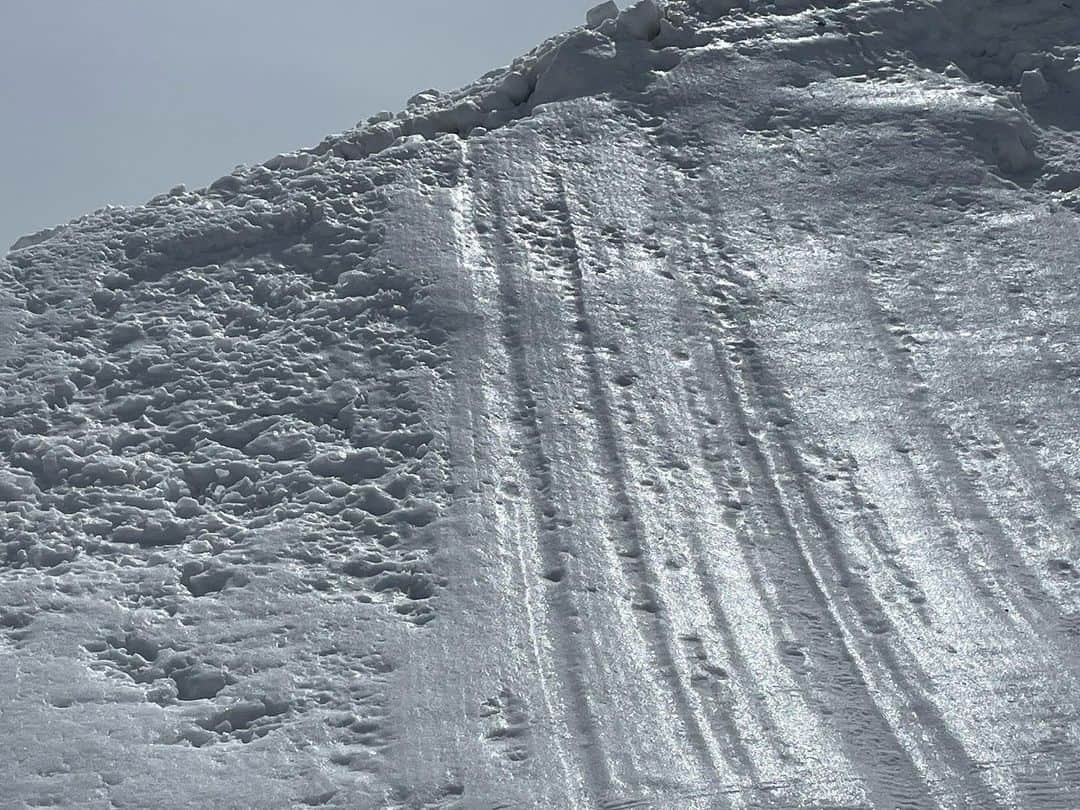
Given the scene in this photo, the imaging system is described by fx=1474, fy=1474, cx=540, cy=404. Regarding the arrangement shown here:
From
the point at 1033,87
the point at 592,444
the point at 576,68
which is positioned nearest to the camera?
the point at 592,444

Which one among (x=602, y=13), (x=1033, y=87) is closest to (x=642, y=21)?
(x=602, y=13)

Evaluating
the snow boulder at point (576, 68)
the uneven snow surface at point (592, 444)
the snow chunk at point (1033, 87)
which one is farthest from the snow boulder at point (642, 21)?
the snow chunk at point (1033, 87)

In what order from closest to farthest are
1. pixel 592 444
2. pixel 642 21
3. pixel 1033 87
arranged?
pixel 592 444
pixel 1033 87
pixel 642 21

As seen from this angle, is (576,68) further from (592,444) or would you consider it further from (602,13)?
(592,444)

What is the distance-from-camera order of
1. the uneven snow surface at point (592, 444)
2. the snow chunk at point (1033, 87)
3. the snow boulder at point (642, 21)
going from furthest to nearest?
the snow boulder at point (642, 21)
the snow chunk at point (1033, 87)
the uneven snow surface at point (592, 444)

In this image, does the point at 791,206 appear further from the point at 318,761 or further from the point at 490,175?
the point at 318,761

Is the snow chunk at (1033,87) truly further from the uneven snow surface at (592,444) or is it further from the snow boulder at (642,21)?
the snow boulder at (642,21)

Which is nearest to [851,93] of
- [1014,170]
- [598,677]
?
[1014,170]

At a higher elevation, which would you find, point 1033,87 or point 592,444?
point 1033,87

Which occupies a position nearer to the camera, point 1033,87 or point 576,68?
point 1033,87
